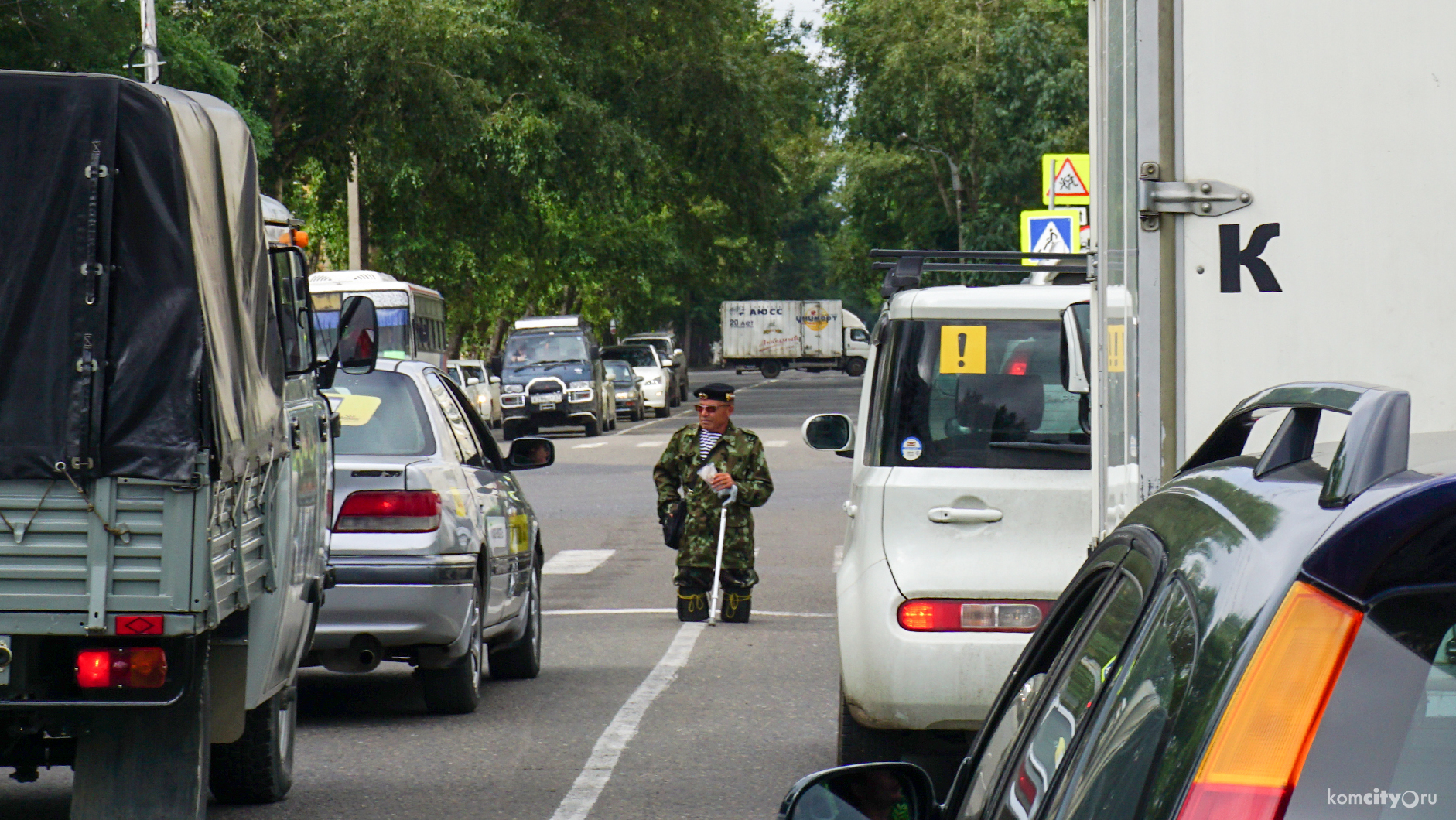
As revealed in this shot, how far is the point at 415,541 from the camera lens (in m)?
8.34

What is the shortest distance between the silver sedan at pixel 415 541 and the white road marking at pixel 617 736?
0.72 m

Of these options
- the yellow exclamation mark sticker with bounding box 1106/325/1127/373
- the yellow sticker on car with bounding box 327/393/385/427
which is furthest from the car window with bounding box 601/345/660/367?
the yellow exclamation mark sticker with bounding box 1106/325/1127/373

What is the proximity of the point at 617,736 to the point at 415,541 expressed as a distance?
46.1 inches

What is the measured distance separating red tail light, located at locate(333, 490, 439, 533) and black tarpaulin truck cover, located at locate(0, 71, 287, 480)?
287 centimetres

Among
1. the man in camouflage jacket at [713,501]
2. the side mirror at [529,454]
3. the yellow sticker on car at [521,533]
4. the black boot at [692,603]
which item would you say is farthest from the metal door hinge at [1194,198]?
the black boot at [692,603]

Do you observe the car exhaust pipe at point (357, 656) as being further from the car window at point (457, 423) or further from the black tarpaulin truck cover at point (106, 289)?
the black tarpaulin truck cover at point (106, 289)

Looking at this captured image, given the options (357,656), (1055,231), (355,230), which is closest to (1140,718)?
(357,656)

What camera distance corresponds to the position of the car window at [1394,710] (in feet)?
5.10

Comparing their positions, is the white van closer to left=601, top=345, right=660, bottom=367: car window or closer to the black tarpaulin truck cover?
the black tarpaulin truck cover

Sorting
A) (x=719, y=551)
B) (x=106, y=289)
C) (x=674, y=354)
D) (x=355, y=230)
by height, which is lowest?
(x=674, y=354)

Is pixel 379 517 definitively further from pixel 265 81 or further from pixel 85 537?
pixel 265 81

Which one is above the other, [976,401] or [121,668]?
[976,401]

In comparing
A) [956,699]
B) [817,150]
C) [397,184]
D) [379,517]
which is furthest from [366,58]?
[817,150]

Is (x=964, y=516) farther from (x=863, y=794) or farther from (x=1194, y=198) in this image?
(x=863, y=794)
